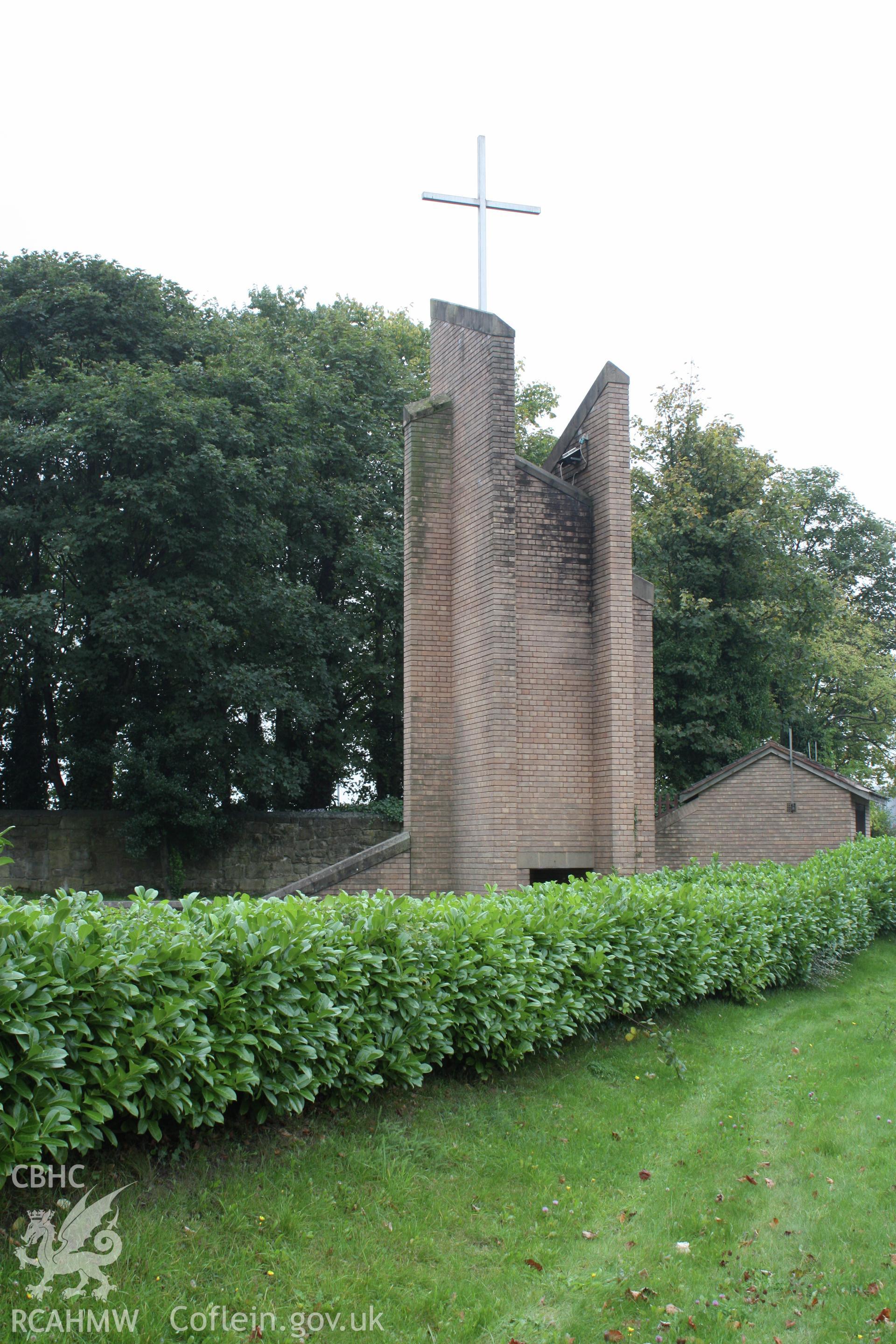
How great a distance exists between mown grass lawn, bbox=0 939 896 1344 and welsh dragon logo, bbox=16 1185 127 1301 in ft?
0.18

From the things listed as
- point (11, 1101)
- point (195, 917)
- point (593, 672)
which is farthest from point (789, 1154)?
point (593, 672)

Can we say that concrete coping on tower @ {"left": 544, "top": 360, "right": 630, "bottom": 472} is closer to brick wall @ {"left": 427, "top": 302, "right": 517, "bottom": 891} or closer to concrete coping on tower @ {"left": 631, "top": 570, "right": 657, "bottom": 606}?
brick wall @ {"left": 427, "top": 302, "right": 517, "bottom": 891}

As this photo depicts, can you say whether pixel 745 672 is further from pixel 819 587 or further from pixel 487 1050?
pixel 487 1050

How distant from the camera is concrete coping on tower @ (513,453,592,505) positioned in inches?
512

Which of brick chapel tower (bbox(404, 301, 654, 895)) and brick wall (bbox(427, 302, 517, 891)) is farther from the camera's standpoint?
brick chapel tower (bbox(404, 301, 654, 895))

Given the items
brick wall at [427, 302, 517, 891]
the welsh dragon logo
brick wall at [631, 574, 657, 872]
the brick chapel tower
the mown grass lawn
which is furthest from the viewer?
brick wall at [631, 574, 657, 872]

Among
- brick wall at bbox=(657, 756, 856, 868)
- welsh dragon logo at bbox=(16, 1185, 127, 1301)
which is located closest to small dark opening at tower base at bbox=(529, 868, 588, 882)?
welsh dragon logo at bbox=(16, 1185, 127, 1301)

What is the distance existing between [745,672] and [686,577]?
2.99m

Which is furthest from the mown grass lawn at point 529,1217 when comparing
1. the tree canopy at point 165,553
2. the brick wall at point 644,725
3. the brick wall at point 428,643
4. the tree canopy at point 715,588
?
the tree canopy at point 715,588

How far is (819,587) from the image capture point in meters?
28.4

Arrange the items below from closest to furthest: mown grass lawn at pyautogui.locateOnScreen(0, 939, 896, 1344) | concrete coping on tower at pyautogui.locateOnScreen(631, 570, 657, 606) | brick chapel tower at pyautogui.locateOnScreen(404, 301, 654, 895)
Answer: mown grass lawn at pyautogui.locateOnScreen(0, 939, 896, 1344) < brick chapel tower at pyautogui.locateOnScreen(404, 301, 654, 895) < concrete coping on tower at pyautogui.locateOnScreen(631, 570, 657, 606)

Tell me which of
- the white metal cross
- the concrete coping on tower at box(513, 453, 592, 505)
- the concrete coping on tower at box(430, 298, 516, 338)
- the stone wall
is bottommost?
the stone wall

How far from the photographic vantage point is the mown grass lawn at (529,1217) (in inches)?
179

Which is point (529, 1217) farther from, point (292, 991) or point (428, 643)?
point (428, 643)
